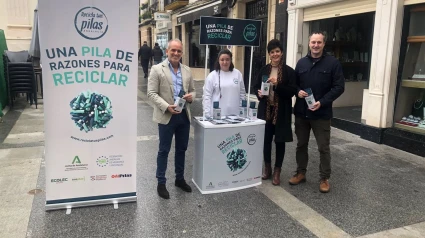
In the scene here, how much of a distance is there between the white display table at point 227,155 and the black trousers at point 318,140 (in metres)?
0.51

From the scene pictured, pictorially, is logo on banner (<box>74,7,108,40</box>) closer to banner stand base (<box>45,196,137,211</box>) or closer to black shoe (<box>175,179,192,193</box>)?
banner stand base (<box>45,196,137,211</box>)

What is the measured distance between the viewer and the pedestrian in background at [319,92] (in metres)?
3.97

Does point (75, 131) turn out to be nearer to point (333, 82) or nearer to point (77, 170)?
point (77, 170)

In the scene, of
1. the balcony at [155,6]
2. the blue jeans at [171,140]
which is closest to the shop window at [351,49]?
the blue jeans at [171,140]

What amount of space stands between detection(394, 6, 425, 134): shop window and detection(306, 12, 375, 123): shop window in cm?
262

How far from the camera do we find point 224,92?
14.1 ft

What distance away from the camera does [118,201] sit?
3.75 m

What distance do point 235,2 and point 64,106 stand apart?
9.68 meters

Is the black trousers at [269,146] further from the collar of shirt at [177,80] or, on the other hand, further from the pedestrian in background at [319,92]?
the collar of shirt at [177,80]

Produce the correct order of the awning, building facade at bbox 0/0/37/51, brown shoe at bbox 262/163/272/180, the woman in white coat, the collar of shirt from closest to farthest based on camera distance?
1. the collar of shirt
2. the woman in white coat
3. brown shoe at bbox 262/163/272/180
4. building facade at bbox 0/0/37/51
5. the awning

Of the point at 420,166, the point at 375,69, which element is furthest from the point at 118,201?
the point at 375,69

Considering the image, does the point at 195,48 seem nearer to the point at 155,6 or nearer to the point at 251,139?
the point at 155,6

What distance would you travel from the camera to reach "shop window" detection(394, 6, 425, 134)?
19.0 ft

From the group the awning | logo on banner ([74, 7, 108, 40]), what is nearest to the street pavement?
logo on banner ([74, 7, 108, 40])
